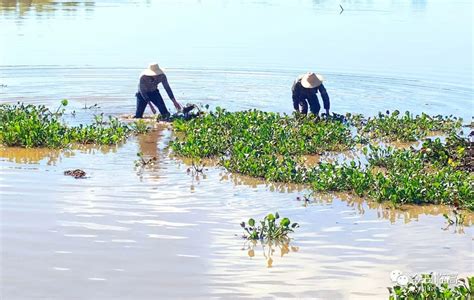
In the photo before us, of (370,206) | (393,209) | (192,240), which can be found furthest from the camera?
(370,206)

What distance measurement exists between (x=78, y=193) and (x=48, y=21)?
27501 mm

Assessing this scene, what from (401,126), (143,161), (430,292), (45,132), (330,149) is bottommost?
(430,292)

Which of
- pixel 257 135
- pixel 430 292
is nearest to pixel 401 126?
pixel 257 135

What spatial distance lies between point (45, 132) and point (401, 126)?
230 inches

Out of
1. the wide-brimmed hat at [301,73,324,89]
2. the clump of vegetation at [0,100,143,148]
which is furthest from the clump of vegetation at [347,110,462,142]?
the clump of vegetation at [0,100,143,148]

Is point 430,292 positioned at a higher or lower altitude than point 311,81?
lower

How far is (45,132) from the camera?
13.6m

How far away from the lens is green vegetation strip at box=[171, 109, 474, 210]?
10758 millimetres

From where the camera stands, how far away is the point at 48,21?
3716 centimetres

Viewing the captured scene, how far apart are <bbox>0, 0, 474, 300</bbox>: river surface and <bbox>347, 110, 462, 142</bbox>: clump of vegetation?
1514 mm

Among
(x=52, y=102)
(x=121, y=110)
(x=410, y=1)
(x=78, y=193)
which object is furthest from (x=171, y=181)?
(x=410, y=1)

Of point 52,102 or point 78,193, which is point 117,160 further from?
point 52,102

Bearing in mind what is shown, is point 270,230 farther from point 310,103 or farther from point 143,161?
point 310,103

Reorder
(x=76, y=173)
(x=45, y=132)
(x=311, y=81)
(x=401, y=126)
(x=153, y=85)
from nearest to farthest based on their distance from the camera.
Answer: (x=76, y=173) < (x=45, y=132) < (x=401, y=126) < (x=311, y=81) < (x=153, y=85)
